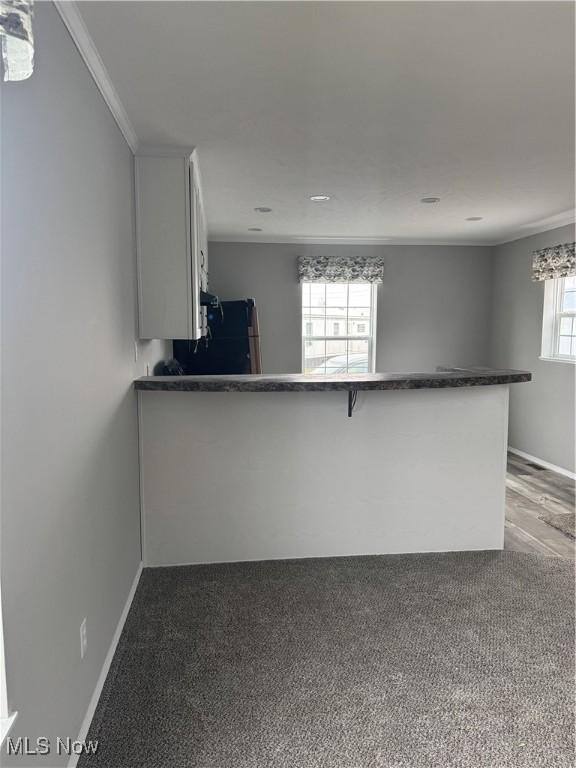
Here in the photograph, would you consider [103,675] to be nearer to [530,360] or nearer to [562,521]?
[562,521]

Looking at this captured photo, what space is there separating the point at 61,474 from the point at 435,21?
1803 mm

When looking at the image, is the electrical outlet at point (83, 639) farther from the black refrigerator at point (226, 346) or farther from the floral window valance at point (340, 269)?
the floral window valance at point (340, 269)

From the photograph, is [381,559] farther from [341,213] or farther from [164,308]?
[341,213]

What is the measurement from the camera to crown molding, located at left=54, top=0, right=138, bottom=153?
1531 mm

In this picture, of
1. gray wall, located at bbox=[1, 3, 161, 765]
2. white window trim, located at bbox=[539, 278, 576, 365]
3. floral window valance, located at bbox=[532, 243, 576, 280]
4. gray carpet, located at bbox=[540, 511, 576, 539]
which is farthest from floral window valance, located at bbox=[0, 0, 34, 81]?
white window trim, located at bbox=[539, 278, 576, 365]

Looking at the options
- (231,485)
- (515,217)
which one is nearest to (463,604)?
(231,485)

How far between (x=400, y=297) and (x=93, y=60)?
458cm

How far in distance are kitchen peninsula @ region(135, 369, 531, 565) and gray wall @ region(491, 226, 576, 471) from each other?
2174 mm

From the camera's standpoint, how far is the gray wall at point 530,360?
4801mm

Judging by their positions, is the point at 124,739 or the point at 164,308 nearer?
the point at 124,739

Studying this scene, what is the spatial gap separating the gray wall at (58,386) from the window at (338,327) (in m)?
3.77

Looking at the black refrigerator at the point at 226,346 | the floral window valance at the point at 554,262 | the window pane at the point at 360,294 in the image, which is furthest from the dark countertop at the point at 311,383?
the window pane at the point at 360,294

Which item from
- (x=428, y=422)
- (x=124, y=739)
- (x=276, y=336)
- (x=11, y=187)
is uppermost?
(x=11, y=187)

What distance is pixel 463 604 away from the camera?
248 cm
